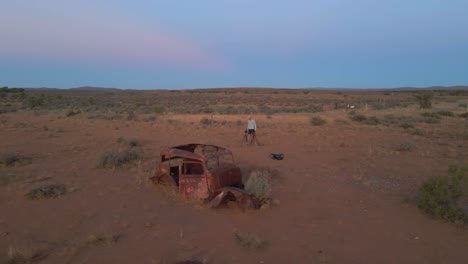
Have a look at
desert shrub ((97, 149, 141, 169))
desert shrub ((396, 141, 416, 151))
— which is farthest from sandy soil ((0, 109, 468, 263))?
desert shrub ((396, 141, 416, 151))

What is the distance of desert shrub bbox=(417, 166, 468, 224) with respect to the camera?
6449 mm

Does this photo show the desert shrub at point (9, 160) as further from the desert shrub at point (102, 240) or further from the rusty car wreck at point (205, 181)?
the desert shrub at point (102, 240)

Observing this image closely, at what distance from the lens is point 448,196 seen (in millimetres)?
6648

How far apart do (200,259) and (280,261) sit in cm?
110

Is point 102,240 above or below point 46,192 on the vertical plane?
below

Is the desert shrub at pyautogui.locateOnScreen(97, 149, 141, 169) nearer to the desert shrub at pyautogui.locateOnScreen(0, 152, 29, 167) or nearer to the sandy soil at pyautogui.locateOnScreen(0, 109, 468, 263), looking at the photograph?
the sandy soil at pyautogui.locateOnScreen(0, 109, 468, 263)

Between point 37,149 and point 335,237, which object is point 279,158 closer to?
point 335,237

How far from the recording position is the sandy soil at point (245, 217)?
17.4 feet

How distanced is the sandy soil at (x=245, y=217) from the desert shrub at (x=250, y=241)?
0.28 feet

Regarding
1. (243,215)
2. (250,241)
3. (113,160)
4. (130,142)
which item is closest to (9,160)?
(113,160)

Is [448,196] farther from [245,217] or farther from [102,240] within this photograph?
[102,240]

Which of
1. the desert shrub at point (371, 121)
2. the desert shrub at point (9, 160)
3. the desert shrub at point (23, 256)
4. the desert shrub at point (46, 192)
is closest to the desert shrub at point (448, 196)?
the desert shrub at point (23, 256)

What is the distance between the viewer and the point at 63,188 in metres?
8.37

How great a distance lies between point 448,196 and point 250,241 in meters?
3.81
